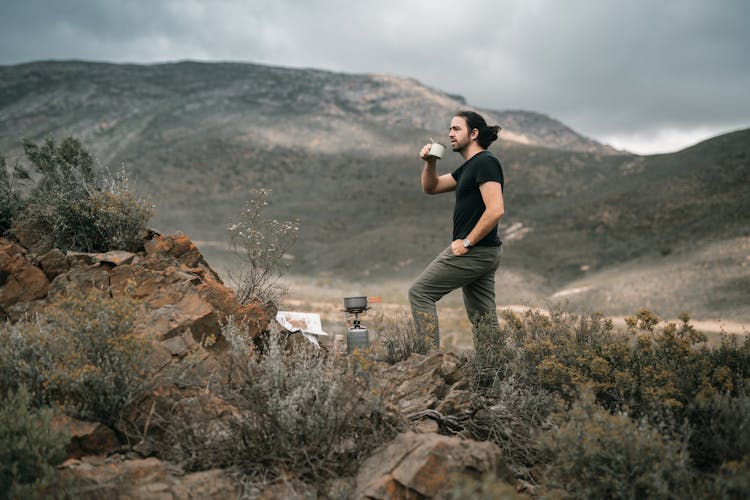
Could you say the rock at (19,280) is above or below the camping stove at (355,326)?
above

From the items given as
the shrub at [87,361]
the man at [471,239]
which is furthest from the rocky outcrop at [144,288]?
the man at [471,239]

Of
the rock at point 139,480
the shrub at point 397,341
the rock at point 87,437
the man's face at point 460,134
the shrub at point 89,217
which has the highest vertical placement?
the man's face at point 460,134

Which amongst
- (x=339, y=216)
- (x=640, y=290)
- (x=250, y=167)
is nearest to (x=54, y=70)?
(x=250, y=167)

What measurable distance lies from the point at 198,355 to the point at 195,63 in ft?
255

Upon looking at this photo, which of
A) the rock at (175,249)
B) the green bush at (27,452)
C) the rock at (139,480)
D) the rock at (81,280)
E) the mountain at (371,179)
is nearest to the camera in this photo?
the green bush at (27,452)

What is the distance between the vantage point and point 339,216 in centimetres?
3875

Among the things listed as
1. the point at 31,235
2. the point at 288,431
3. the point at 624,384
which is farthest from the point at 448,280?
the point at 31,235

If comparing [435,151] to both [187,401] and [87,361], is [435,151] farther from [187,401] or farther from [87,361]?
[87,361]

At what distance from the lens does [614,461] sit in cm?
238

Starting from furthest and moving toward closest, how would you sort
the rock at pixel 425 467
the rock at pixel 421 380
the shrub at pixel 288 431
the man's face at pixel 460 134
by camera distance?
the man's face at pixel 460 134, the rock at pixel 421 380, the shrub at pixel 288 431, the rock at pixel 425 467

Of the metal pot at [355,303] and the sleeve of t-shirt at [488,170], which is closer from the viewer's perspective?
the sleeve of t-shirt at [488,170]

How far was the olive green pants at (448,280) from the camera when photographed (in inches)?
159

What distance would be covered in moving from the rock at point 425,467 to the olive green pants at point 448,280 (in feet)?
4.74

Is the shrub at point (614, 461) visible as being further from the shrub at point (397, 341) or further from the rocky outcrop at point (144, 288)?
the rocky outcrop at point (144, 288)
